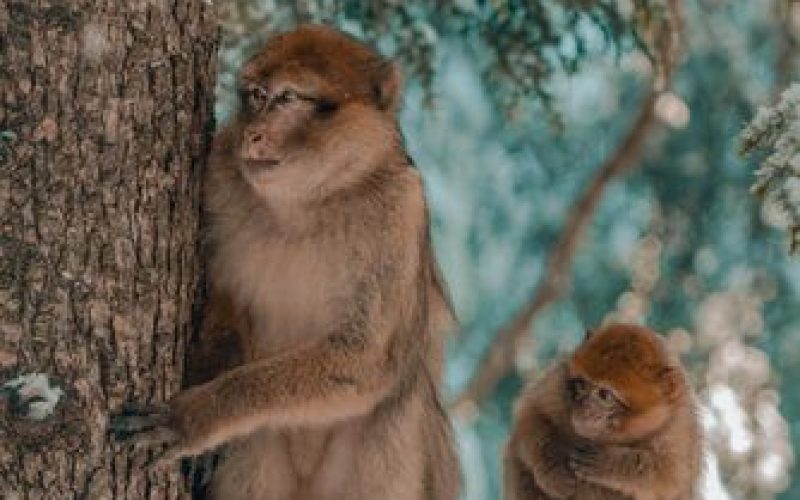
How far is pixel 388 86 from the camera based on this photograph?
3.92 m

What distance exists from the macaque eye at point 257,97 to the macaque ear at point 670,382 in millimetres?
1527

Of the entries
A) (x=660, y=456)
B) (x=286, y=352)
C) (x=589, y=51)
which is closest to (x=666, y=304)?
(x=589, y=51)

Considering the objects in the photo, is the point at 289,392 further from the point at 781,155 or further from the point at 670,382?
the point at 670,382

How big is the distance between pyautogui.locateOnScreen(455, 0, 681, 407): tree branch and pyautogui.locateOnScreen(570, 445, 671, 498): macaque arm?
2425mm

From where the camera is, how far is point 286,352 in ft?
12.3

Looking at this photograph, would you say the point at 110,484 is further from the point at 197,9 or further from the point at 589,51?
the point at 589,51

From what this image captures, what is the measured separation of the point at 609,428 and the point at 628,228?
3.65 m

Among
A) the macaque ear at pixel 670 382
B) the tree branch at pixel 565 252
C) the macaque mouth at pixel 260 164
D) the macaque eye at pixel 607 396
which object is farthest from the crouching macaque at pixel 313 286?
the tree branch at pixel 565 252

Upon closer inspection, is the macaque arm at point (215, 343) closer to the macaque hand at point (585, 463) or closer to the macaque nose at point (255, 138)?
the macaque nose at point (255, 138)

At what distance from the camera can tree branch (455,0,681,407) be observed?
6.88 metres

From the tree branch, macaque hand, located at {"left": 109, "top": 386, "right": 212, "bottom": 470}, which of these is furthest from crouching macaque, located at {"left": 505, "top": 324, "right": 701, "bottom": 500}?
the tree branch

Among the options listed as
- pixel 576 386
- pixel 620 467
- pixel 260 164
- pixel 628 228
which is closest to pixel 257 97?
pixel 260 164

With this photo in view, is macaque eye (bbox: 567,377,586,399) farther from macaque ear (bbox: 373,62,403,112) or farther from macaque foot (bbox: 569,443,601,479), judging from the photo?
macaque ear (bbox: 373,62,403,112)

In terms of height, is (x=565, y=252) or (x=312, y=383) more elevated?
(x=312, y=383)
